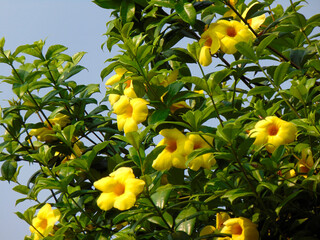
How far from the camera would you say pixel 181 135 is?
1628 millimetres

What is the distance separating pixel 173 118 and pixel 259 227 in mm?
585

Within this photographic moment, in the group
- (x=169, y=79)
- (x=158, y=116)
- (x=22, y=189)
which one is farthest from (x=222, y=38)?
(x=22, y=189)

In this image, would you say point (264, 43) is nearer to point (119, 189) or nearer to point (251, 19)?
point (251, 19)

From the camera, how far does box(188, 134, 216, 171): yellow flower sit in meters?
1.58

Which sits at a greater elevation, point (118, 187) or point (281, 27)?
point (281, 27)

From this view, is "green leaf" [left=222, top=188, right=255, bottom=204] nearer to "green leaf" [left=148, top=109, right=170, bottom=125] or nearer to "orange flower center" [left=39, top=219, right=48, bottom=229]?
"green leaf" [left=148, top=109, right=170, bottom=125]

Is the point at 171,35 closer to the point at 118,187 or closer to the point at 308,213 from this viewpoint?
the point at 118,187

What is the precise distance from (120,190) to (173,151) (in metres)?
0.24

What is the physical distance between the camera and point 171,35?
6.84 ft

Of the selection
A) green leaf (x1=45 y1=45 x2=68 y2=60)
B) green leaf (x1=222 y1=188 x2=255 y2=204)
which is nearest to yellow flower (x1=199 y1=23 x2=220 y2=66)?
green leaf (x1=222 y1=188 x2=255 y2=204)

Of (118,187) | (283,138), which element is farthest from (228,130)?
(118,187)

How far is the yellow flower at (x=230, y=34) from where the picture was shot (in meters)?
1.73

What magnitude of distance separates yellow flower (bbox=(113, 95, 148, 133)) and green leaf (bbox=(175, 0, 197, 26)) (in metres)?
0.41

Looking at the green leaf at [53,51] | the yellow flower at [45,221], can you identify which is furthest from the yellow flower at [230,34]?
the yellow flower at [45,221]
